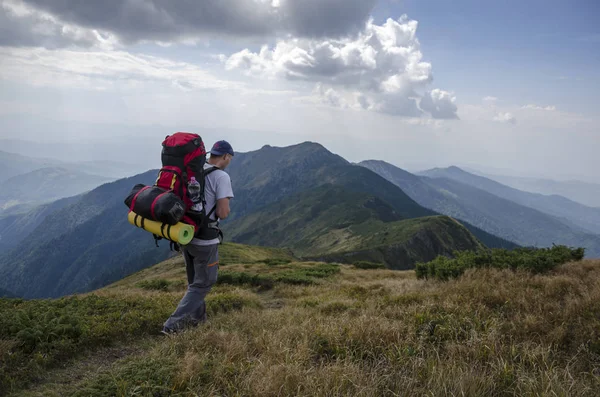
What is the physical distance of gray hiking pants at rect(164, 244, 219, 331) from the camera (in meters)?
7.43

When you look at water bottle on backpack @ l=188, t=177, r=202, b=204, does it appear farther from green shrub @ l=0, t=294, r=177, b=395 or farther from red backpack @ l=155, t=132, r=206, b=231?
green shrub @ l=0, t=294, r=177, b=395

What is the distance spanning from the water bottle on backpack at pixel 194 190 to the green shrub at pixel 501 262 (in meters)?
9.75

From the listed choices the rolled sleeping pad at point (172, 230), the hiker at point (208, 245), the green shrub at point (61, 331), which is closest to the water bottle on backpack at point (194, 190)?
the hiker at point (208, 245)

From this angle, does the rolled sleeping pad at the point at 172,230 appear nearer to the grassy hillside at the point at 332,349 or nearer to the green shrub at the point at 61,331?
the grassy hillside at the point at 332,349

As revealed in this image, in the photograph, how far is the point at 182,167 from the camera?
275 inches

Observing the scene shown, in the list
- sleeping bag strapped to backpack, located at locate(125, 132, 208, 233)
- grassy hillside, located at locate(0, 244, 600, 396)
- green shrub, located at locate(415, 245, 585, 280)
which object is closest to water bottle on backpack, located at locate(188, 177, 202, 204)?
sleeping bag strapped to backpack, located at locate(125, 132, 208, 233)

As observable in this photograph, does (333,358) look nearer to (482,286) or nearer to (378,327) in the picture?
(378,327)

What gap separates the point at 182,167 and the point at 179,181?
0.30m

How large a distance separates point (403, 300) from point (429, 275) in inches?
244

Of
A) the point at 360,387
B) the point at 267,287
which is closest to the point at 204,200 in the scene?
the point at 360,387

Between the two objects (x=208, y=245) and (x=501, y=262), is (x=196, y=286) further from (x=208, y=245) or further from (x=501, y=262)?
(x=501, y=262)

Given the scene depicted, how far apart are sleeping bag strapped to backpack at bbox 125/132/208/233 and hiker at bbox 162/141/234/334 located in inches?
10.1

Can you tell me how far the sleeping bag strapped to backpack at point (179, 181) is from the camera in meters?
6.58

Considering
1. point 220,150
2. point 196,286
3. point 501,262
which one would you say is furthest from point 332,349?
point 501,262
